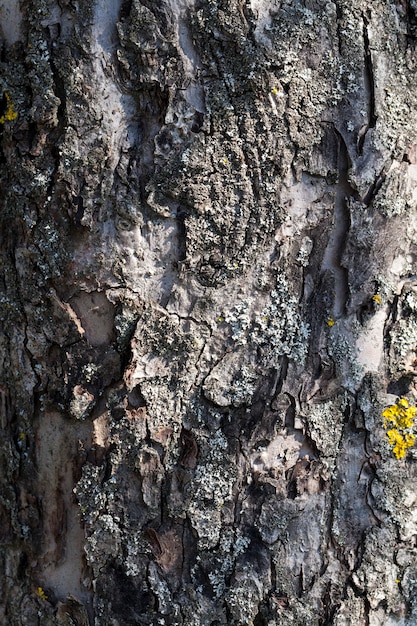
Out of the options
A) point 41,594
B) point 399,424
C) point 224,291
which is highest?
point 224,291

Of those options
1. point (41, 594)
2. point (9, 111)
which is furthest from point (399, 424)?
point (9, 111)

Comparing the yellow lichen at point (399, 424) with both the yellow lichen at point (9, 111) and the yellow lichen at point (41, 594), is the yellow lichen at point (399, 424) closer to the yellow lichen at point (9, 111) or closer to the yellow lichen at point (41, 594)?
the yellow lichen at point (41, 594)

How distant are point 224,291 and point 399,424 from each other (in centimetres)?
50

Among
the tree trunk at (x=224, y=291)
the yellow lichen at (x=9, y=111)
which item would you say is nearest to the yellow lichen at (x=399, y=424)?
the tree trunk at (x=224, y=291)

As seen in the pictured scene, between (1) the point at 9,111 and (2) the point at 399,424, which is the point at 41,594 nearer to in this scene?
(2) the point at 399,424

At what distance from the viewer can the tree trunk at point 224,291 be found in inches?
50.1

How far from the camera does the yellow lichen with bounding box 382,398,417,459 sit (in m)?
1.37

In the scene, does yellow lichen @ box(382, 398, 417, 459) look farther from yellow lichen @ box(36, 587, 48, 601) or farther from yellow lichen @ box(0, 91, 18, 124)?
yellow lichen @ box(0, 91, 18, 124)

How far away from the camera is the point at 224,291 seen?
4.31ft

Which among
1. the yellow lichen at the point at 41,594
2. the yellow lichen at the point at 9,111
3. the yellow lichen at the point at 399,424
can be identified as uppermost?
the yellow lichen at the point at 9,111

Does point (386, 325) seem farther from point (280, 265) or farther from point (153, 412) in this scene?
point (153, 412)

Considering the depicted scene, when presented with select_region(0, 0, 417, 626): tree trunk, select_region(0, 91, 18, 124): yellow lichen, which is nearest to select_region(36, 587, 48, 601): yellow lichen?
select_region(0, 0, 417, 626): tree trunk

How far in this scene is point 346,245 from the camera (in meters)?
1.34

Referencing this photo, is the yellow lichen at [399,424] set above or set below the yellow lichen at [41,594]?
above
